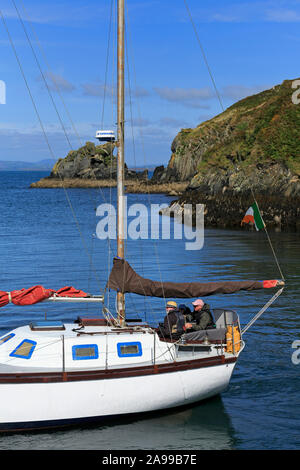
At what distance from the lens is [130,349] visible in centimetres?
1538

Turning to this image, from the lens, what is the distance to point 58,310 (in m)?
27.7

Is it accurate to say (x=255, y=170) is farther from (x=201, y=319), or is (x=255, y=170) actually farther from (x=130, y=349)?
(x=130, y=349)

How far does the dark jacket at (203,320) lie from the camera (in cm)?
1689

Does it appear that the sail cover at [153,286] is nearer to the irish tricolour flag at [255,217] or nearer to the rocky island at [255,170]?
the irish tricolour flag at [255,217]

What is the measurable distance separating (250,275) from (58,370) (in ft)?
70.8

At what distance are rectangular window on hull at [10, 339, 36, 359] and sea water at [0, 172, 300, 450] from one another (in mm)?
1907

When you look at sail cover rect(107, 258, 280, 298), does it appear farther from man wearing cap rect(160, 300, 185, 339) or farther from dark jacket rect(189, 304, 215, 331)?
dark jacket rect(189, 304, 215, 331)

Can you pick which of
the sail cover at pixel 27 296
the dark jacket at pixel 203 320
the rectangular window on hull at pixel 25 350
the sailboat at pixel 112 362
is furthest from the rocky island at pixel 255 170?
the rectangular window on hull at pixel 25 350

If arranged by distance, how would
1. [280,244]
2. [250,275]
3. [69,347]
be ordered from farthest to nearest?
[280,244] → [250,275] → [69,347]

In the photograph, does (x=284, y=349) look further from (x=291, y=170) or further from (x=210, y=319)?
(x=291, y=170)

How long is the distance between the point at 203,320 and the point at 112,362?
10.9ft
